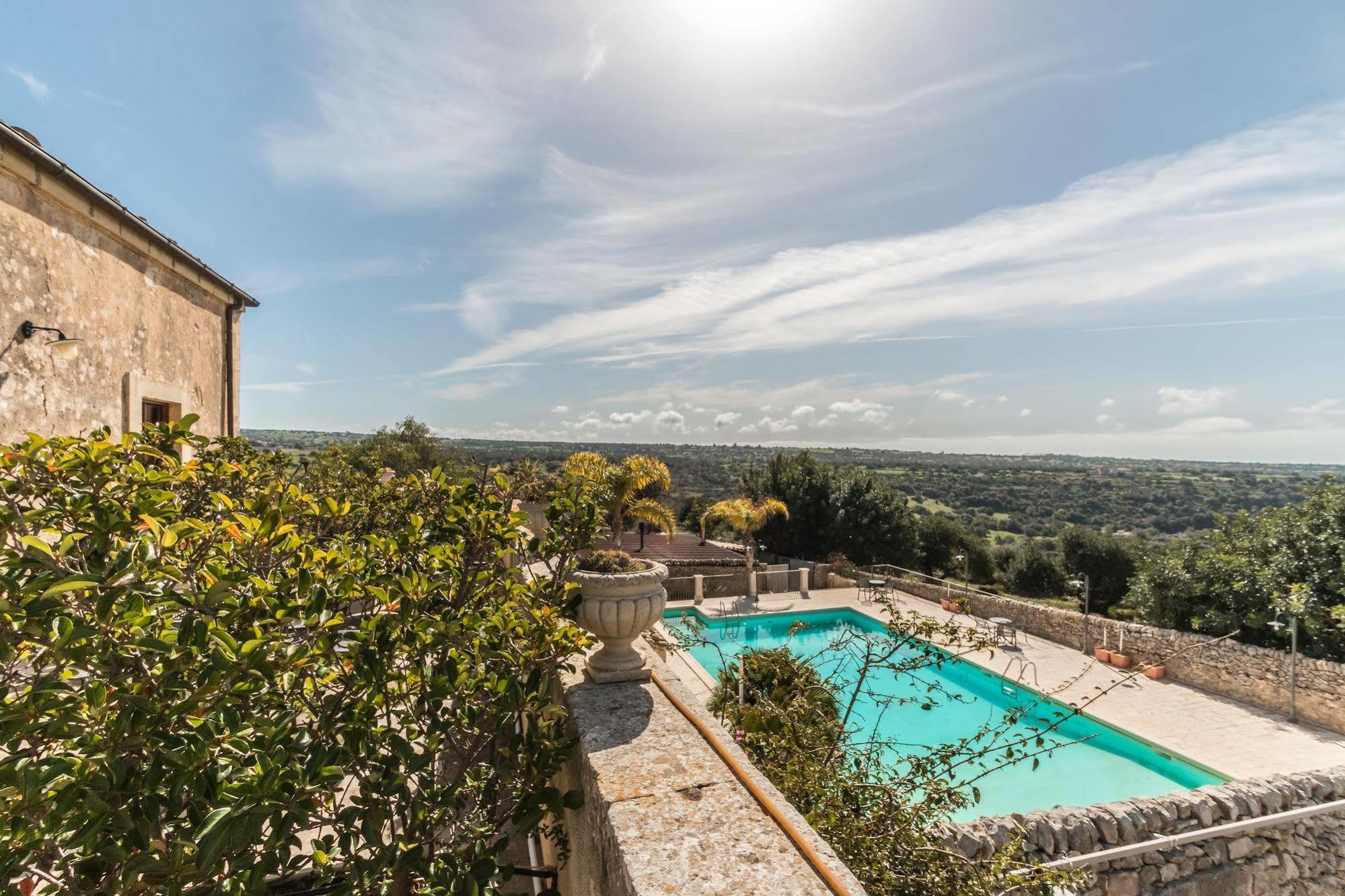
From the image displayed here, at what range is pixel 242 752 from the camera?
56.2 inches

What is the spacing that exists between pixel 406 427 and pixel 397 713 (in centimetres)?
3758

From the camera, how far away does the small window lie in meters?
7.17

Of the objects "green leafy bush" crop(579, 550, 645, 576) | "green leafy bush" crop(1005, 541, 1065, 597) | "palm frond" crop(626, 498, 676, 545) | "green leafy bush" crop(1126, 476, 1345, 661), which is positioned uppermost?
"green leafy bush" crop(579, 550, 645, 576)

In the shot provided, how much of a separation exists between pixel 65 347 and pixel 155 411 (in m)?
2.41

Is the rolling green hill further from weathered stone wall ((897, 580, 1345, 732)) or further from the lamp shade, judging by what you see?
the lamp shade

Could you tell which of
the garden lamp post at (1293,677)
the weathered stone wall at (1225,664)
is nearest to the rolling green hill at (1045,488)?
the weathered stone wall at (1225,664)

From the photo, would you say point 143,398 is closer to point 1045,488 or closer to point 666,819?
point 666,819

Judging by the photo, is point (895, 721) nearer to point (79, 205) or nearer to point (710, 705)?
point (710, 705)

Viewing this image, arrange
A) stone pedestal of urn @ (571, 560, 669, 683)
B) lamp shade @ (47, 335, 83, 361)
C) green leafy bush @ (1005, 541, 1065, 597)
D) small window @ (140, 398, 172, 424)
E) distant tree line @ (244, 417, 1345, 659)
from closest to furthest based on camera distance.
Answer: stone pedestal of urn @ (571, 560, 669, 683)
lamp shade @ (47, 335, 83, 361)
small window @ (140, 398, 172, 424)
distant tree line @ (244, 417, 1345, 659)
green leafy bush @ (1005, 541, 1065, 597)

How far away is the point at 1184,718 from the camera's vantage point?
33.9 ft

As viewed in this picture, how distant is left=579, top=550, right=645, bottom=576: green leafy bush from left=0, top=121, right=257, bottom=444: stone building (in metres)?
4.66

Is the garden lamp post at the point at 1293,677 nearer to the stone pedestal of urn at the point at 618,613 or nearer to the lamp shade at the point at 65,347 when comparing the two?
the stone pedestal of urn at the point at 618,613

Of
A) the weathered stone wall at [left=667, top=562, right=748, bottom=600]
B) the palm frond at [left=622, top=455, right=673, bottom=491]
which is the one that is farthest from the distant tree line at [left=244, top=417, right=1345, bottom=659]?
the weathered stone wall at [left=667, top=562, right=748, bottom=600]

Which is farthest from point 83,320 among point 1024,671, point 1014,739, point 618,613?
point 1024,671
